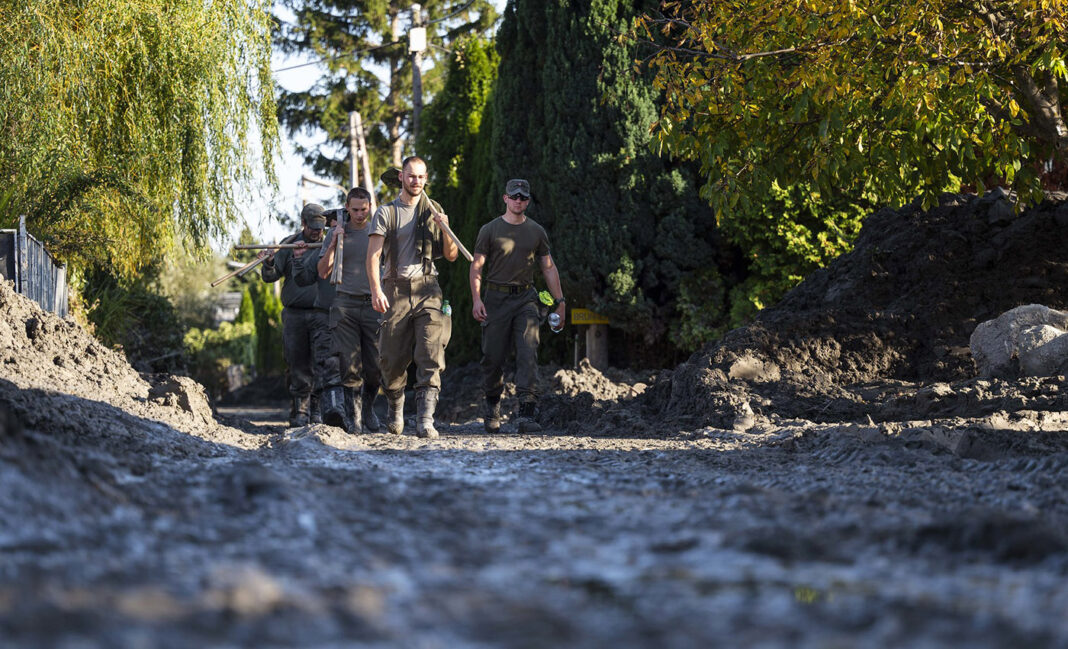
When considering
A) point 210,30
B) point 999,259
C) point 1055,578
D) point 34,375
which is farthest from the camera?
point 210,30

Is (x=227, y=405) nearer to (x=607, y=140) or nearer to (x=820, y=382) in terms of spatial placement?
(x=607, y=140)

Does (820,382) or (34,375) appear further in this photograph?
(820,382)

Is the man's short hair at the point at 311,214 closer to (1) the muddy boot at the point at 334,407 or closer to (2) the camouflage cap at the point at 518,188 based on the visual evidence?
(1) the muddy boot at the point at 334,407

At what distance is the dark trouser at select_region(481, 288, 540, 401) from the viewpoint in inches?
356

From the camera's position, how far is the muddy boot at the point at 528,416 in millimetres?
9170

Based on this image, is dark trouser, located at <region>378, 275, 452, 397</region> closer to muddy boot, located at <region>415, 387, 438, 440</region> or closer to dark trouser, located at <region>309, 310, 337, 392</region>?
muddy boot, located at <region>415, 387, 438, 440</region>

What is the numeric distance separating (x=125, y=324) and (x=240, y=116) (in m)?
3.06

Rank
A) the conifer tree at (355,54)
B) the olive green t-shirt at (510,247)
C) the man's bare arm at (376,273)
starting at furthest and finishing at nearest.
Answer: the conifer tree at (355,54) < the olive green t-shirt at (510,247) < the man's bare arm at (376,273)

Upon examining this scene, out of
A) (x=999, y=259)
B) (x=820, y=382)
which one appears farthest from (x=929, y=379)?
(x=999, y=259)

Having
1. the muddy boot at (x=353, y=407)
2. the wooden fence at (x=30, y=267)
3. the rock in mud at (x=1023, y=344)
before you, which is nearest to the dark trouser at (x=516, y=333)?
the muddy boot at (x=353, y=407)

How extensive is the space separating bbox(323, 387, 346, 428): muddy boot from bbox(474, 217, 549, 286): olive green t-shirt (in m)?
1.55

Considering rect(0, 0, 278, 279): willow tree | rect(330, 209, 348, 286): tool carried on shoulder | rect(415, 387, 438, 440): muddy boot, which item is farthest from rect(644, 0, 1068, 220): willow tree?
rect(0, 0, 278, 279): willow tree

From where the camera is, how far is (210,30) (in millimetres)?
14000

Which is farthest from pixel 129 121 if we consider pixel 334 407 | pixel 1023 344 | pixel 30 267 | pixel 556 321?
pixel 1023 344
